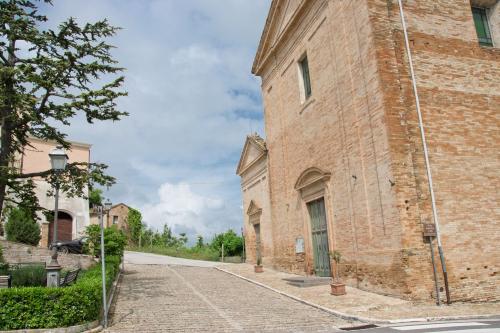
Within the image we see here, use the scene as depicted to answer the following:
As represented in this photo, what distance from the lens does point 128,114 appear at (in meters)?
13.1

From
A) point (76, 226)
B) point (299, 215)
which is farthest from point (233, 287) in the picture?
point (76, 226)

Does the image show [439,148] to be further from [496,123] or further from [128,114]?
[128,114]

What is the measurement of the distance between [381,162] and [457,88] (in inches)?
148

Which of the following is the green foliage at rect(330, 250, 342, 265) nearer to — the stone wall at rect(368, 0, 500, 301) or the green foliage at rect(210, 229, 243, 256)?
the stone wall at rect(368, 0, 500, 301)

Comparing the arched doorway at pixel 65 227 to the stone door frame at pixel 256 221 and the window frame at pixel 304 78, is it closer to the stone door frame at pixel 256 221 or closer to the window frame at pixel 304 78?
the stone door frame at pixel 256 221

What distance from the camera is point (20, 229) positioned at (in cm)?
2452

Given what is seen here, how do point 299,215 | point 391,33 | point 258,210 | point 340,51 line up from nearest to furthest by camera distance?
point 391,33 < point 340,51 < point 299,215 < point 258,210

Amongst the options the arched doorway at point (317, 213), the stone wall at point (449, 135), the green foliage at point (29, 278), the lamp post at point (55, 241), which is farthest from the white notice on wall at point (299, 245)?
the lamp post at point (55, 241)

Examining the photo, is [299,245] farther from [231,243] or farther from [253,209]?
[231,243]

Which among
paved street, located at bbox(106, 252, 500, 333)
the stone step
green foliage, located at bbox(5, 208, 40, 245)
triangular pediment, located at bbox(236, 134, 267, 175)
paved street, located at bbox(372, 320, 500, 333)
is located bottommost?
paved street, located at bbox(372, 320, 500, 333)

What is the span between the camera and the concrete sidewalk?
9.38 metres

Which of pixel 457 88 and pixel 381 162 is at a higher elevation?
pixel 457 88

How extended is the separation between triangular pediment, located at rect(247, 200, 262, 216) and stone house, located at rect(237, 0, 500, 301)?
6.72m

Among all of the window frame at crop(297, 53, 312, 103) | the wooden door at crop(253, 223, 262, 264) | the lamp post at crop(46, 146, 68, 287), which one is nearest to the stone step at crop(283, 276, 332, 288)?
the window frame at crop(297, 53, 312, 103)
